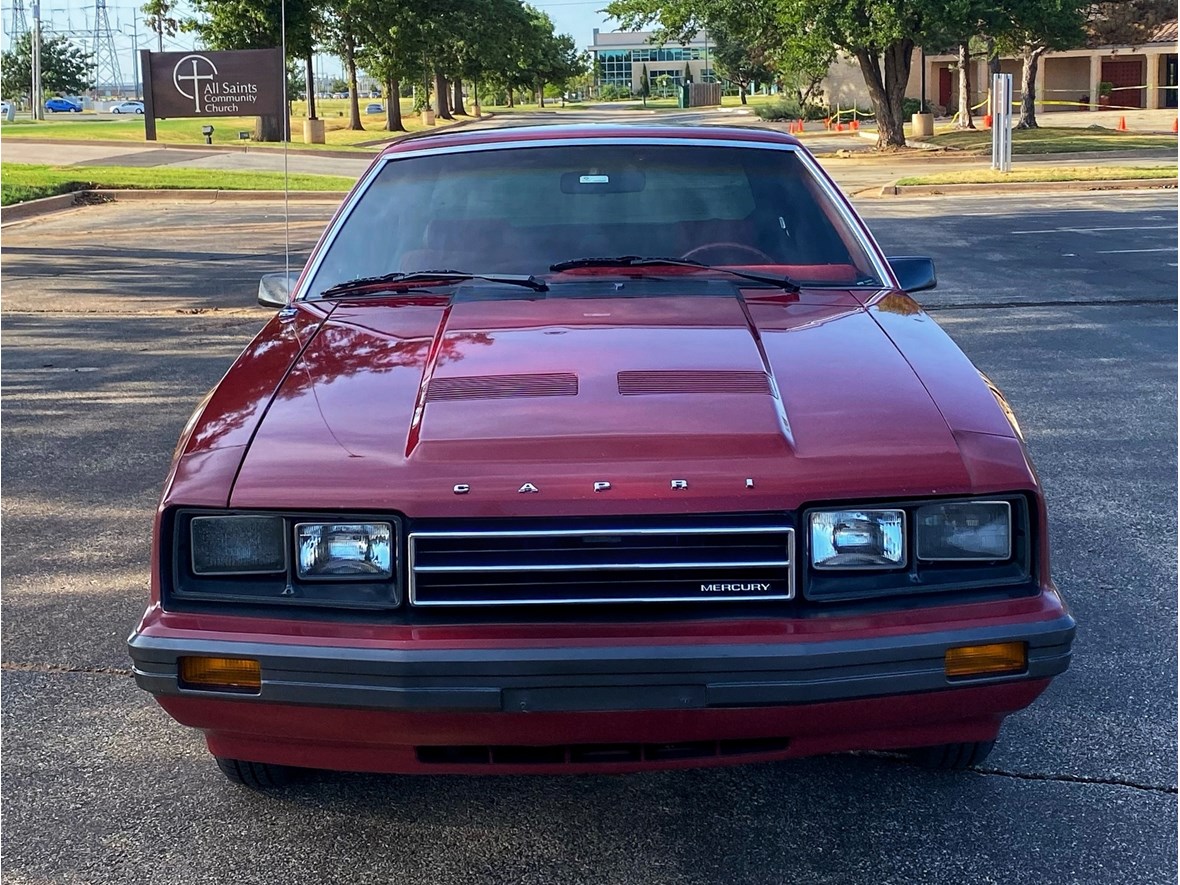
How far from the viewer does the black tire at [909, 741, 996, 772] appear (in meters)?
3.17

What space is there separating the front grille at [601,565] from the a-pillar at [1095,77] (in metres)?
61.8

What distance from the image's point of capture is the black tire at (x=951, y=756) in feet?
10.4

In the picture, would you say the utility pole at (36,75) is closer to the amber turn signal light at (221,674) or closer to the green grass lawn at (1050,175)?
the green grass lawn at (1050,175)

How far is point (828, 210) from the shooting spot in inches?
164

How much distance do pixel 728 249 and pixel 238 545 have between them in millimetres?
2001

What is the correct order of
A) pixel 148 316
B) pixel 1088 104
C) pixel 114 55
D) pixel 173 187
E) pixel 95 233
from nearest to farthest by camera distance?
pixel 148 316, pixel 95 233, pixel 173 187, pixel 1088 104, pixel 114 55

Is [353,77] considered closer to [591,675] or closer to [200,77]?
[200,77]

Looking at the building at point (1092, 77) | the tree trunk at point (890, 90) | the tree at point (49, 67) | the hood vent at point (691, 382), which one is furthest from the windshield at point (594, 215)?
the tree at point (49, 67)

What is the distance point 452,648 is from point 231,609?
493 mm

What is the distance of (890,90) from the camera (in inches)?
1335

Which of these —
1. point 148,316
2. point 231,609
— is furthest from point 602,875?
point 148,316

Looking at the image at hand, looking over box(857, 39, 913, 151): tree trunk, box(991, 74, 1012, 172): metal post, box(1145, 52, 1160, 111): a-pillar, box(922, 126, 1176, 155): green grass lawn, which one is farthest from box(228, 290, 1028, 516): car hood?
box(1145, 52, 1160, 111): a-pillar

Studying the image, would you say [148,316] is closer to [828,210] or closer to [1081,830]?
[828,210]

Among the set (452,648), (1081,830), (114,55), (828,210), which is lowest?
(1081,830)
